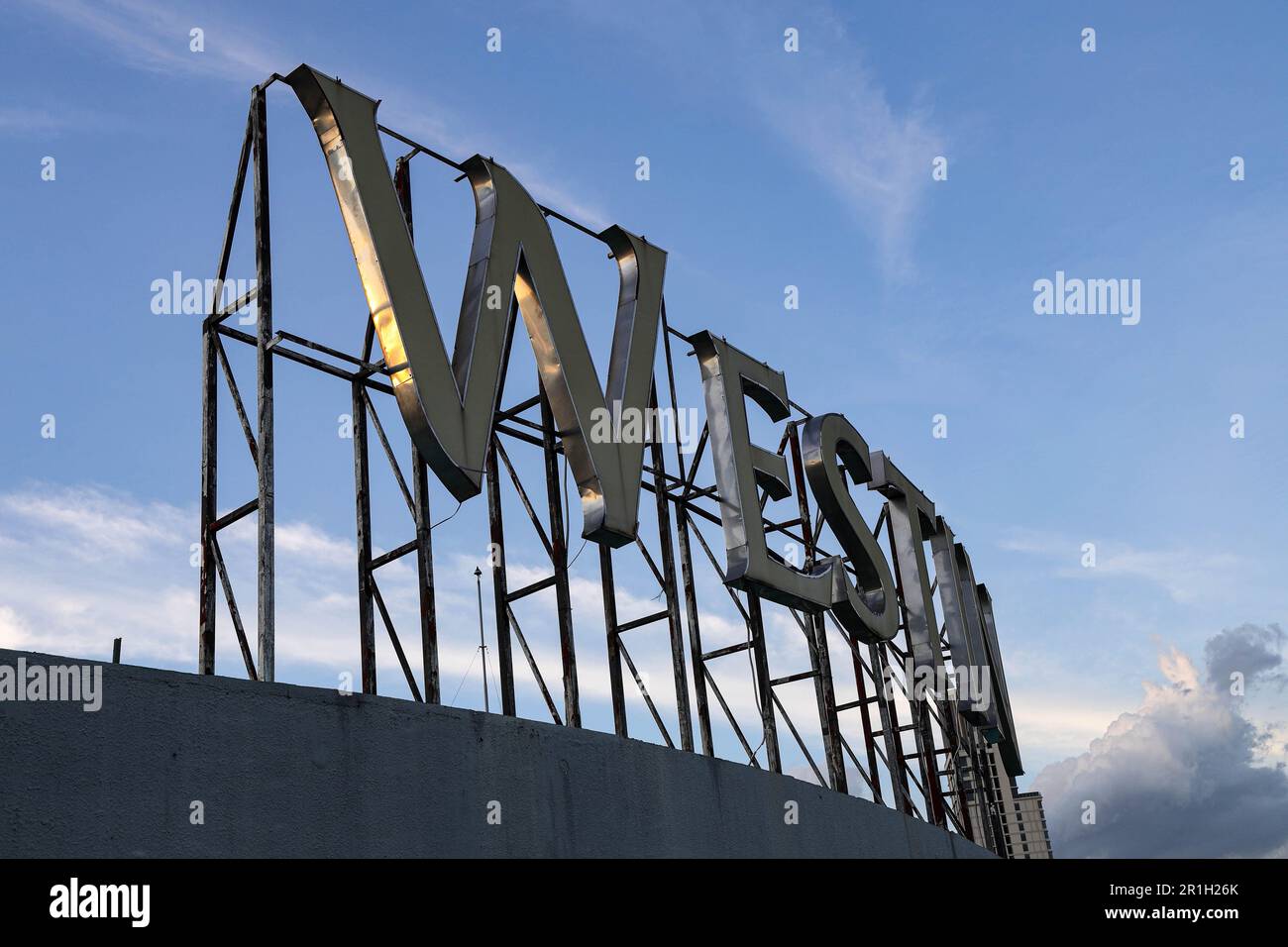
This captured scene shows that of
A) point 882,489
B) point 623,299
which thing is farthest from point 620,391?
point 882,489

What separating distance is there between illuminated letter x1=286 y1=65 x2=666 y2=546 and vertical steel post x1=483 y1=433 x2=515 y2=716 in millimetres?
583

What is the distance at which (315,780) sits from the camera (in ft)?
20.9

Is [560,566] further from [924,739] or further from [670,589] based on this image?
[924,739]

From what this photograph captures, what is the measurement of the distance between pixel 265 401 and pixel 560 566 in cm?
331

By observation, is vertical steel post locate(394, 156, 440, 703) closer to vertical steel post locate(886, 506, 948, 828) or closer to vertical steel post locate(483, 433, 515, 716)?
vertical steel post locate(483, 433, 515, 716)

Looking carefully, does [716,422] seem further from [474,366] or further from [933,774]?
[933,774]

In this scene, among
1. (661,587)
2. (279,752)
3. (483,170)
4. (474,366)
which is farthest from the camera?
(661,587)

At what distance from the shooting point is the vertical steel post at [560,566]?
1048cm

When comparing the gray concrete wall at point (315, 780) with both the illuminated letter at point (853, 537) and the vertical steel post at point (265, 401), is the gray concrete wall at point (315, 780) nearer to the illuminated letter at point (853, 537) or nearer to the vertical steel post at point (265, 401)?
the vertical steel post at point (265, 401)

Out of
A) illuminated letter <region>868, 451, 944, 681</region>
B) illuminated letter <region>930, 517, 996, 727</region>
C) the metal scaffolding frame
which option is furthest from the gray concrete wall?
illuminated letter <region>930, 517, 996, 727</region>

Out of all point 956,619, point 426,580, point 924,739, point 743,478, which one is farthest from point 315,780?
point 956,619

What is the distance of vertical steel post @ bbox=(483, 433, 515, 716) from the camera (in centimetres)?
967
